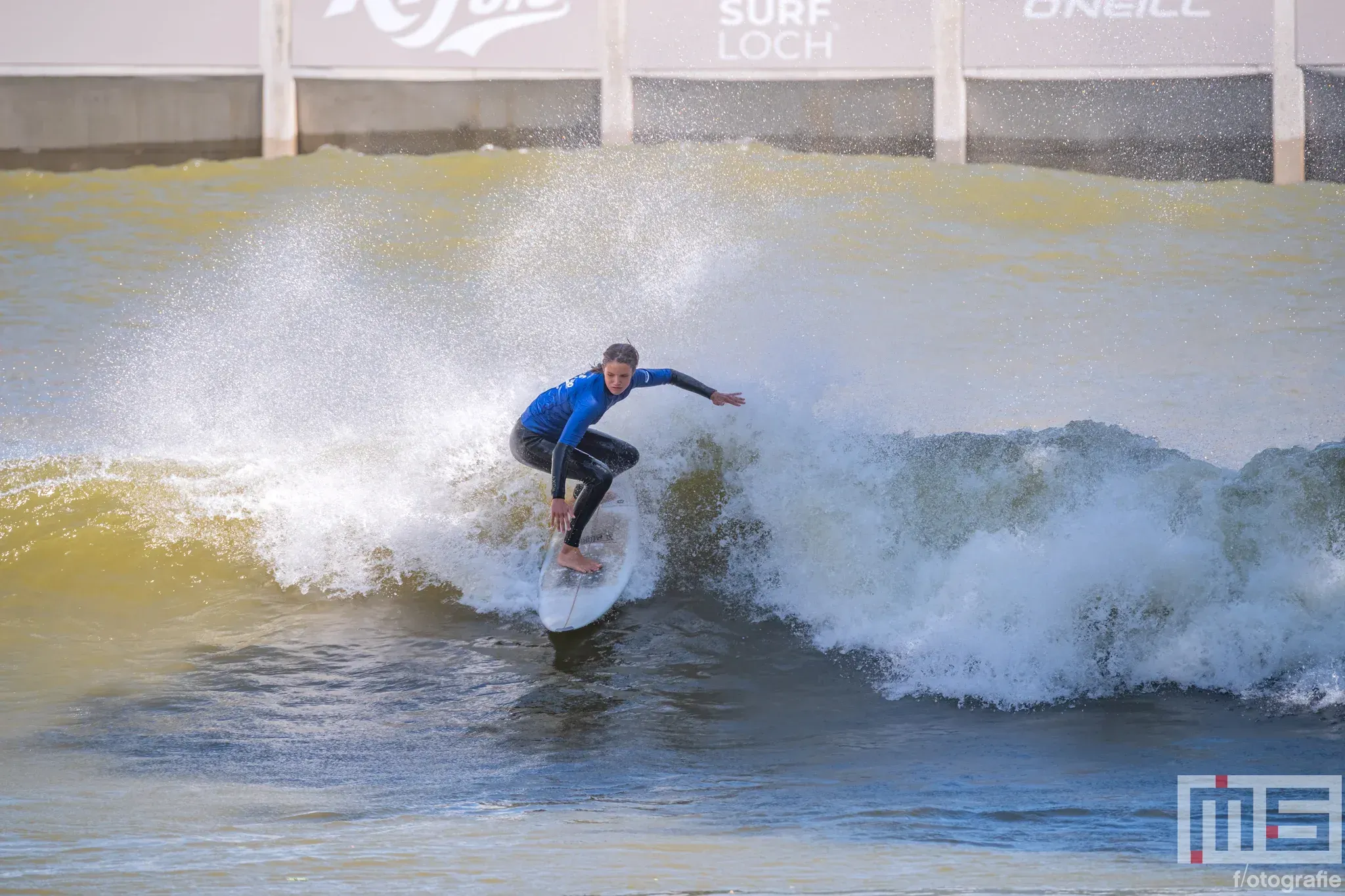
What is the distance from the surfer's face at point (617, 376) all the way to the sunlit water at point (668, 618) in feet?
4.25

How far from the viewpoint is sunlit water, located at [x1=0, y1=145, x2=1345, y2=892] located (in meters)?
3.97

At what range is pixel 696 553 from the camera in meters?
7.27

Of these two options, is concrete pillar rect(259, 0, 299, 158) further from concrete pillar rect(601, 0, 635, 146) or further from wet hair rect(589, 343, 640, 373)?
wet hair rect(589, 343, 640, 373)

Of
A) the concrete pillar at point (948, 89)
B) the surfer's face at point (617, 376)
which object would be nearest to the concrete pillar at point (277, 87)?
the concrete pillar at point (948, 89)

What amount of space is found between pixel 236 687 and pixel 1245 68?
18208 mm

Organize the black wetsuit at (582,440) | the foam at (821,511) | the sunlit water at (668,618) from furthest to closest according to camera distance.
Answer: the black wetsuit at (582,440) < the foam at (821,511) < the sunlit water at (668,618)

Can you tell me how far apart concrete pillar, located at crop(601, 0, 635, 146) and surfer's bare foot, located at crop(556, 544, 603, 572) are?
45.9 feet

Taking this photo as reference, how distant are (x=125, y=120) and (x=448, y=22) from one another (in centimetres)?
536

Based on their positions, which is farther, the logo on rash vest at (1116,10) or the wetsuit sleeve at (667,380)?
the logo on rash vest at (1116,10)

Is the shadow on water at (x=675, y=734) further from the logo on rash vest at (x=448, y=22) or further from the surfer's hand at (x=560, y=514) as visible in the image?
the logo on rash vest at (x=448, y=22)

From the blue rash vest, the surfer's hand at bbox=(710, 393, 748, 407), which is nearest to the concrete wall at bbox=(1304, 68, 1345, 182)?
the surfer's hand at bbox=(710, 393, 748, 407)

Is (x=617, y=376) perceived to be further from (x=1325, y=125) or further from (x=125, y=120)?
(x=125, y=120)

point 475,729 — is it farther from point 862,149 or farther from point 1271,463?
Result: point 862,149

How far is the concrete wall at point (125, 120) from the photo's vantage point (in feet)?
65.7
